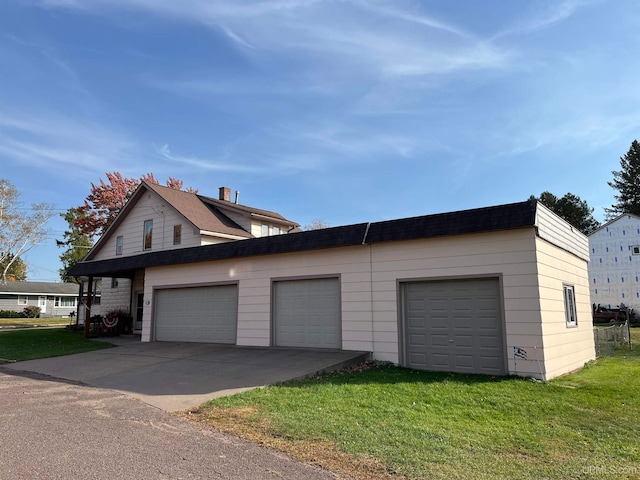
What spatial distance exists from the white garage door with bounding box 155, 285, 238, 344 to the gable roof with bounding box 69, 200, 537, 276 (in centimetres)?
124

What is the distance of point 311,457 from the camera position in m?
4.60

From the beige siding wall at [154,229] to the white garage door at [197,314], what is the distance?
3631 mm

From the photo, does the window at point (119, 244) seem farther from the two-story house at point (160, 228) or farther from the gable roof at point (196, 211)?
the gable roof at point (196, 211)

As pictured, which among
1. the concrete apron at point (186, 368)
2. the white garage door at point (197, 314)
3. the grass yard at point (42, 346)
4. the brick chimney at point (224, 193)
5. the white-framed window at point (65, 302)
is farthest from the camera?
the white-framed window at point (65, 302)

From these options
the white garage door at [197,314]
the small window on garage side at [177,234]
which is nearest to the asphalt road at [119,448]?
the white garage door at [197,314]

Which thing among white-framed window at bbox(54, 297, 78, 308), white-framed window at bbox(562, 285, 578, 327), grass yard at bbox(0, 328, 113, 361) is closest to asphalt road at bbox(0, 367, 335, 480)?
grass yard at bbox(0, 328, 113, 361)

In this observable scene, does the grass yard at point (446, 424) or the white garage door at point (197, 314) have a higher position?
the white garage door at point (197, 314)

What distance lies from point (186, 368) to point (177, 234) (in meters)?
11.2

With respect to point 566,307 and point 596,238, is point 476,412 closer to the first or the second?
point 566,307

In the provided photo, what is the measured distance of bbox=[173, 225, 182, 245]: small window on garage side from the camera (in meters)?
20.3

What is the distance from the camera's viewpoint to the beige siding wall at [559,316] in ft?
30.8

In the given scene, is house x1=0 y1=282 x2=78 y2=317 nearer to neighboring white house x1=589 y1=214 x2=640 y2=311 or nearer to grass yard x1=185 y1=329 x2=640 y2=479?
grass yard x1=185 y1=329 x2=640 y2=479

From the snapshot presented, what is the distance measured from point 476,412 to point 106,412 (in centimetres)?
576

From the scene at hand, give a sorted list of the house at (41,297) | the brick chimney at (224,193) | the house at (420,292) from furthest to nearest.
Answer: the house at (41,297), the brick chimney at (224,193), the house at (420,292)
